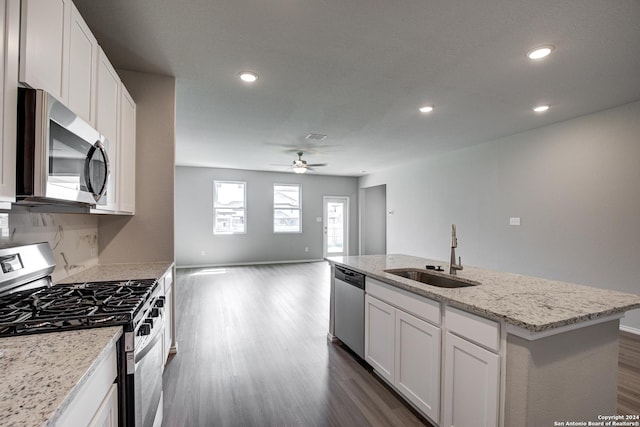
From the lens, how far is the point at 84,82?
1558mm

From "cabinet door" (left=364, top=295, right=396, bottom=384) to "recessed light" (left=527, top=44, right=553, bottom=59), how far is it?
88.5 inches

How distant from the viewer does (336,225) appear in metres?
9.11

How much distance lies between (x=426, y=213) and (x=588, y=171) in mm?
2935

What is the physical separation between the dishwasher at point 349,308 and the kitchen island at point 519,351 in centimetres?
65

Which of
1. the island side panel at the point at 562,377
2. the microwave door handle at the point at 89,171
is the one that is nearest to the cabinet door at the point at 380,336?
the island side panel at the point at 562,377

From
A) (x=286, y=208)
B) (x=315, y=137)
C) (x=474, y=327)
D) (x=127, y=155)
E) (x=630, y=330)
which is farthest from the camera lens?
(x=286, y=208)

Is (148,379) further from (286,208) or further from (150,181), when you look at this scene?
(286,208)

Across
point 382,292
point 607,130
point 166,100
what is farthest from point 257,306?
point 607,130

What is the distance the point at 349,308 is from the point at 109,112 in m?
2.45

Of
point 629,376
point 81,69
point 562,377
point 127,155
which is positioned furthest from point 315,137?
point 629,376

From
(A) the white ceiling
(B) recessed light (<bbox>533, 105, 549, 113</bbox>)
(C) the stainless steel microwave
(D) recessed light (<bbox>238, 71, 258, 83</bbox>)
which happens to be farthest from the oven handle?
(B) recessed light (<bbox>533, 105, 549, 113</bbox>)

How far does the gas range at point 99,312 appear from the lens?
1.12 meters

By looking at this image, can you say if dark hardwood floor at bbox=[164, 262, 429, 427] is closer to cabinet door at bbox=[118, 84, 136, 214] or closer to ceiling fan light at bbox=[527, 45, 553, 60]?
cabinet door at bbox=[118, 84, 136, 214]

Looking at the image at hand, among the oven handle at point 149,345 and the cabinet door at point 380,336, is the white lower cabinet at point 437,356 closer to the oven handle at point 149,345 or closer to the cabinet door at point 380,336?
the cabinet door at point 380,336
